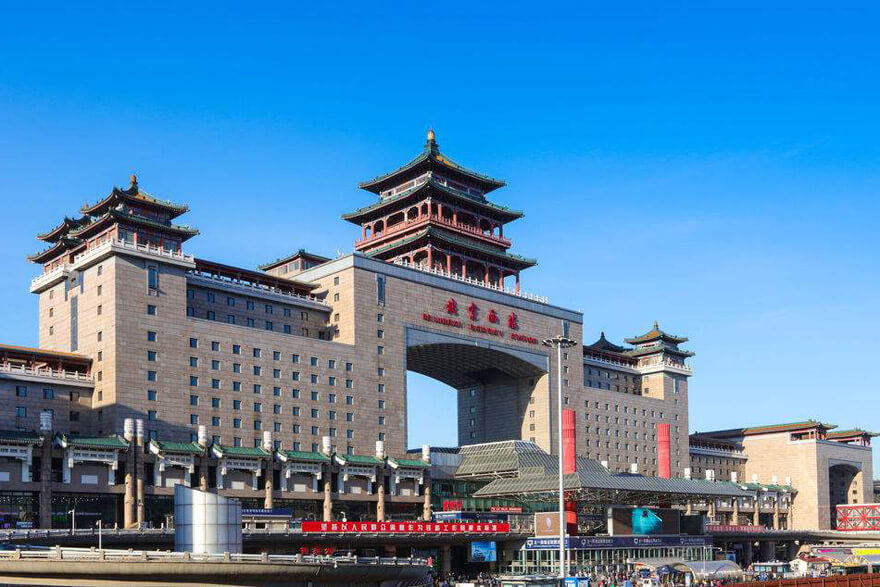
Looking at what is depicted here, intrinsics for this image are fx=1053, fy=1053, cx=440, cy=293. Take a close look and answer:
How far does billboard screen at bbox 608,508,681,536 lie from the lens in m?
124

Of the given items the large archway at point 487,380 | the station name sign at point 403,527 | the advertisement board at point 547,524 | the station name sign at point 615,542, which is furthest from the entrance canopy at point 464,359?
the station name sign at point 615,542

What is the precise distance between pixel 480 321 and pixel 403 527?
144 feet

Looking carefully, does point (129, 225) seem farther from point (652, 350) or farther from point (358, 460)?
point (652, 350)

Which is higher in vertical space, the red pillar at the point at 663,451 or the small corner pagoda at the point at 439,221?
the small corner pagoda at the point at 439,221

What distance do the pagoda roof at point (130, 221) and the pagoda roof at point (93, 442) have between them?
23.3 metres

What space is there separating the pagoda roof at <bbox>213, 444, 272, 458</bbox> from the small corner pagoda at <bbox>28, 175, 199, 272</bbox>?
2202 cm

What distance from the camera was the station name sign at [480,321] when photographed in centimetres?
13588

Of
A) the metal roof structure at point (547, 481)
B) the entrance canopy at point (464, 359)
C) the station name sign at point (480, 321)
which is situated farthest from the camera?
the station name sign at point (480, 321)

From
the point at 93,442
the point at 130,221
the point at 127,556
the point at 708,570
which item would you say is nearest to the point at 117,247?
the point at 130,221

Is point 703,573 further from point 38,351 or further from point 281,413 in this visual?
point 38,351

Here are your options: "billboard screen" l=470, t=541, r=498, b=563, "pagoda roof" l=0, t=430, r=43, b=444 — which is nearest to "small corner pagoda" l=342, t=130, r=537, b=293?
"billboard screen" l=470, t=541, r=498, b=563

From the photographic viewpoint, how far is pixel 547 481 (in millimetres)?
123750

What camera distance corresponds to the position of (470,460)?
13738 cm

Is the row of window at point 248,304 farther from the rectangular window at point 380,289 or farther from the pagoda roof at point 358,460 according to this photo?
the pagoda roof at point 358,460
